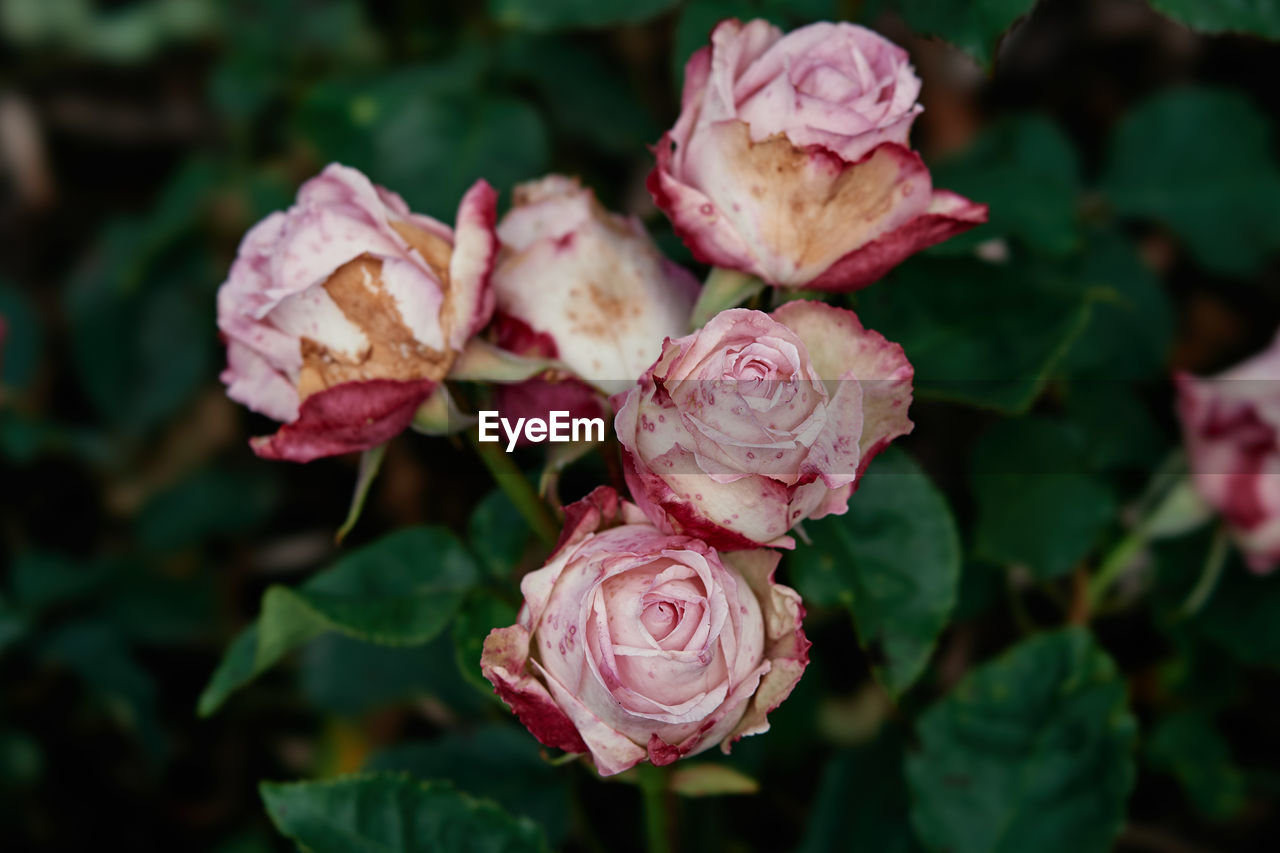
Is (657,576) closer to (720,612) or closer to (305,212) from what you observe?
(720,612)

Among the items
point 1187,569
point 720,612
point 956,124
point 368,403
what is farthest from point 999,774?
point 956,124

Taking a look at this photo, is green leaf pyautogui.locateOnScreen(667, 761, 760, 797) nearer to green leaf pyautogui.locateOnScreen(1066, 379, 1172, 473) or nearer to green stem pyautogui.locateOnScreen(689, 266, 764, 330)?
green stem pyautogui.locateOnScreen(689, 266, 764, 330)

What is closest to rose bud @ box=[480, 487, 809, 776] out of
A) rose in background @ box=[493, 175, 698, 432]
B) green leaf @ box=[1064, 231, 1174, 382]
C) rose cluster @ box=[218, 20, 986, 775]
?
rose cluster @ box=[218, 20, 986, 775]

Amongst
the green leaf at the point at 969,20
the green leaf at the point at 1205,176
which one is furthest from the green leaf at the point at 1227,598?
the green leaf at the point at 969,20

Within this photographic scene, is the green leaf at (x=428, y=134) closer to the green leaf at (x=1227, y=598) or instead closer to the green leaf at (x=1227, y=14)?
the green leaf at (x=1227, y=14)

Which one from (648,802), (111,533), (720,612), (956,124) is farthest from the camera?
(956,124)

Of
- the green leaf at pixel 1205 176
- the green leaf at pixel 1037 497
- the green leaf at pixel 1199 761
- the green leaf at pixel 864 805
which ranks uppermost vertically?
the green leaf at pixel 1205 176
